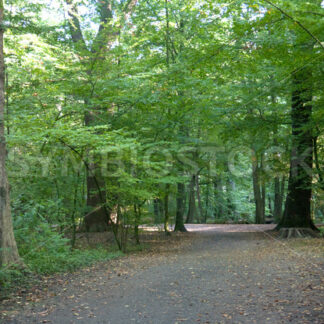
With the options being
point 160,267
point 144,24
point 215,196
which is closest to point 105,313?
point 160,267

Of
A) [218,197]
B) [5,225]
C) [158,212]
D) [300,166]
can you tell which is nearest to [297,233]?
[300,166]

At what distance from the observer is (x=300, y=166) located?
1324 cm

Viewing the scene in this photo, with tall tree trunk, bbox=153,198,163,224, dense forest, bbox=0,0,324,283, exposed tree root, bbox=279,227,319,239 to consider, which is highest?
dense forest, bbox=0,0,324,283

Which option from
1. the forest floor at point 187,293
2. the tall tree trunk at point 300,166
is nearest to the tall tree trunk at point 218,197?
the tall tree trunk at point 300,166

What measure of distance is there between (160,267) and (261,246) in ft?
15.8

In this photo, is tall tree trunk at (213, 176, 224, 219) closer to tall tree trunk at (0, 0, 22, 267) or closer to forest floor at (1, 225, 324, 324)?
forest floor at (1, 225, 324, 324)

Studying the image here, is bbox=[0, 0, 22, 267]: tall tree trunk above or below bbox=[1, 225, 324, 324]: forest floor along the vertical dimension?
above

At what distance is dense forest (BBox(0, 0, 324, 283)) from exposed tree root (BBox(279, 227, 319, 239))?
0.09 metres

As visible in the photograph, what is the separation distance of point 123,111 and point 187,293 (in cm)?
737

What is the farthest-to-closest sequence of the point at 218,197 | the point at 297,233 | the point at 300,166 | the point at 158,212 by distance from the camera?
the point at 218,197 < the point at 158,212 < the point at 297,233 < the point at 300,166

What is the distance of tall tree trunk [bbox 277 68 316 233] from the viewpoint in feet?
37.6

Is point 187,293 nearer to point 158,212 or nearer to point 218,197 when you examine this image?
point 158,212

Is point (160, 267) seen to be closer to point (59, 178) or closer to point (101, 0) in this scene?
point (59, 178)

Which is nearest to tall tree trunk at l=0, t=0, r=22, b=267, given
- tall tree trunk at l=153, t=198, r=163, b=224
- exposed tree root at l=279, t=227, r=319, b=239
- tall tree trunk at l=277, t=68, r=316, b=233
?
tall tree trunk at l=153, t=198, r=163, b=224
